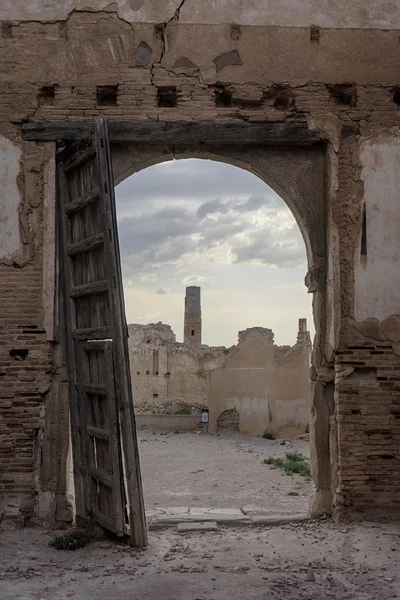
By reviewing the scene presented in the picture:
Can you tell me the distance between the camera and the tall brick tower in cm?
2970

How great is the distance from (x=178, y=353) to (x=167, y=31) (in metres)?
16.0

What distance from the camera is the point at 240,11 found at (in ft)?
23.2

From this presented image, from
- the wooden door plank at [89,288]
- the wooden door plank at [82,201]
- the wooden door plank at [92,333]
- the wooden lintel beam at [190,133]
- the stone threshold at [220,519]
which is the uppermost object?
the wooden lintel beam at [190,133]

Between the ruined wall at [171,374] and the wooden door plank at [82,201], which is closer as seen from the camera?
the wooden door plank at [82,201]

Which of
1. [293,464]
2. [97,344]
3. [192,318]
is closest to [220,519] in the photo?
[97,344]

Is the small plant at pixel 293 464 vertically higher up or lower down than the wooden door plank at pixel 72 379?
lower down

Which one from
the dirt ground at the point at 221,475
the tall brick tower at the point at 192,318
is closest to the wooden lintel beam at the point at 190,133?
the dirt ground at the point at 221,475

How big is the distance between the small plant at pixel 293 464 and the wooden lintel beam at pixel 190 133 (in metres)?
Answer: 6.04

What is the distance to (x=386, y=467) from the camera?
263 inches

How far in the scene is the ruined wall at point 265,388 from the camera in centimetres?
1644

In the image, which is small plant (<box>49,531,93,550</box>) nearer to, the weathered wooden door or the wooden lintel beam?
the weathered wooden door

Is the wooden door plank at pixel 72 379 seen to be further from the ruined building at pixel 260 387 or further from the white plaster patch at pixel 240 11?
the ruined building at pixel 260 387

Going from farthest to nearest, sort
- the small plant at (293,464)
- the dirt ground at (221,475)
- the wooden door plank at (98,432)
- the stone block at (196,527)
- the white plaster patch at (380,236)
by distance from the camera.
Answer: the small plant at (293,464)
the dirt ground at (221,475)
the white plaster patch at (380,236)
the stone block at (196,527)
the wooden door plank at (98,432)

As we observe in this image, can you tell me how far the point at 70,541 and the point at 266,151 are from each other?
4451 millimetres
